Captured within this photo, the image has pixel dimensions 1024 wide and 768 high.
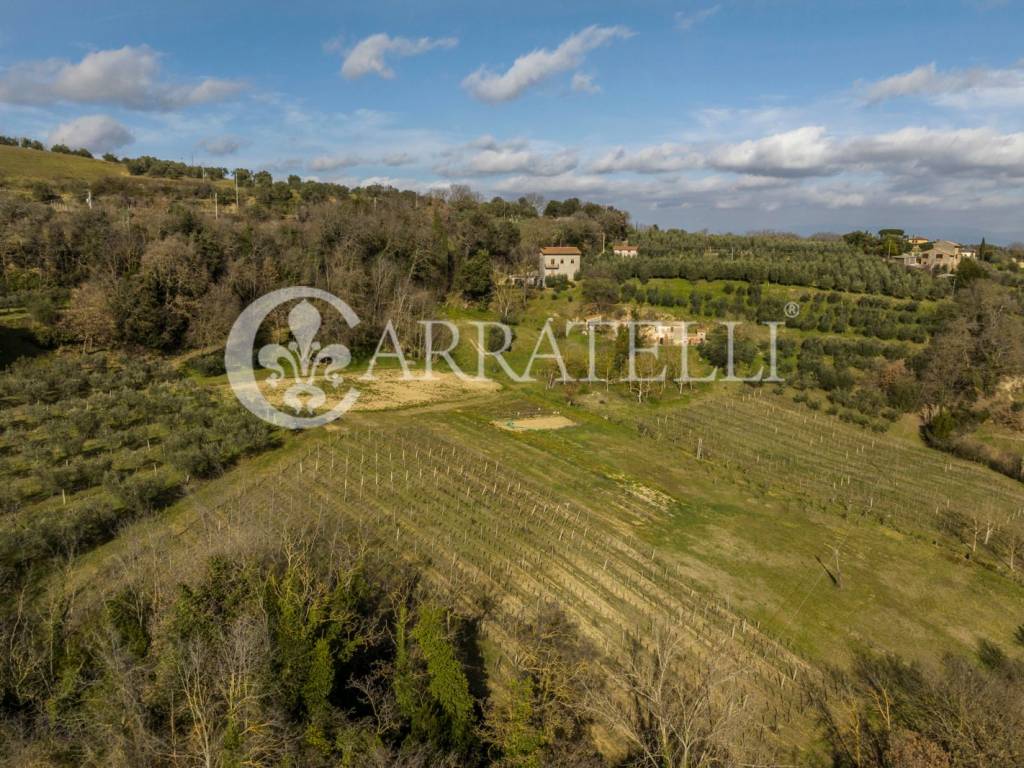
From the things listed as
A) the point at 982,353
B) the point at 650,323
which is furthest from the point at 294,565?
the point at 982,353

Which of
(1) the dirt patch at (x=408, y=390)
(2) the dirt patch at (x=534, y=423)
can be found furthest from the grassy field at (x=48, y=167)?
(2) the dirt patch at (x=534, y=423)

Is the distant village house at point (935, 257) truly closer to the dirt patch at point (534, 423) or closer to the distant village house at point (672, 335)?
the distant village house at point (672, 335)

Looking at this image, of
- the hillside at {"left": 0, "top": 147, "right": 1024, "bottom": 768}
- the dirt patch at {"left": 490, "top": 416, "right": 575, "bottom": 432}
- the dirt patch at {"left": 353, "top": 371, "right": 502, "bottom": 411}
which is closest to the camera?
the hillside at {"left": 0, "top": 147, "right": 1024, "bottom": 768}

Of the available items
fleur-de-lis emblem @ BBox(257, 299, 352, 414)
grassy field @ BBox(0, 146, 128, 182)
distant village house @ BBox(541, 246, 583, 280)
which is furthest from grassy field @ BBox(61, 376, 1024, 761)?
grassy field @ BBox(0, 146, 128, 182)

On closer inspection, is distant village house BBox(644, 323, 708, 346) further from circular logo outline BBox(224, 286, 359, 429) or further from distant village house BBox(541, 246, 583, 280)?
circular logo outline BBox(224, 286, 359, 429)

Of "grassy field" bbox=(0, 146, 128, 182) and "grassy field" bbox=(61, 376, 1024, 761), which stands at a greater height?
"grassy field" bbox=(0, 146, 128, 182)

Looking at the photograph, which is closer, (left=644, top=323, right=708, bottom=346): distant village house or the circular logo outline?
the circular logo outline

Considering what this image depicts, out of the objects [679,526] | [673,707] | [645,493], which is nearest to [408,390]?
[645,493]
